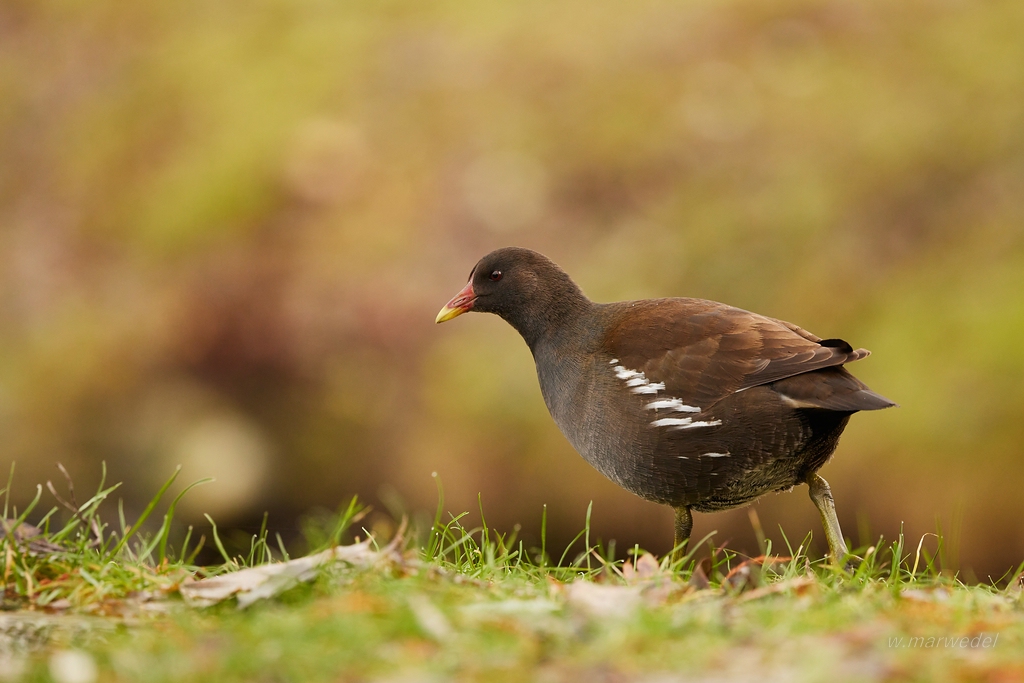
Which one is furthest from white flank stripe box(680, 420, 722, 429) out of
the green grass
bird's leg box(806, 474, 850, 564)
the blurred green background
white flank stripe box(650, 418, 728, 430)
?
the blurred green background

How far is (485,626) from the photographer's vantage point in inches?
99.8

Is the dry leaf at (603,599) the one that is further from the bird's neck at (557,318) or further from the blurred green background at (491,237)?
the blurred green background at (491,237)

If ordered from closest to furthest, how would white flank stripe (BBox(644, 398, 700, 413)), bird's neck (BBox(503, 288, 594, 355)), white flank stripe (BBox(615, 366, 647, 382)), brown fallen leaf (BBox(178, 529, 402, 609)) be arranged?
brown fallen leaf (BBox(178, 529, 402, 609)) → white flank stripe (BBox(644, 398, 700, 413)) → white flank stripe (BBox(615, 366, 647, 382)) → bird's neck (BBox(503, 288, 594, 355))

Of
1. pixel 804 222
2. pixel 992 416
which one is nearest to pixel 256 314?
pixel 804 222

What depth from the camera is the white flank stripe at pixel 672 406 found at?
4586 mm

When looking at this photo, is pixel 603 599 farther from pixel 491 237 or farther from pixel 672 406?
pixel 491 237

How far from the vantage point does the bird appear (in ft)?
14.7

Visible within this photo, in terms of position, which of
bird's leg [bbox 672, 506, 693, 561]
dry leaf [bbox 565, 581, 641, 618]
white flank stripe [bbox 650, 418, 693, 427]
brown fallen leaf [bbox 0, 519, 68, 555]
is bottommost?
bird's leg [bbox 672, 506, 693, 561]

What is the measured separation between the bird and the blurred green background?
330 centimetres

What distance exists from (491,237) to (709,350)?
5726 millimetres

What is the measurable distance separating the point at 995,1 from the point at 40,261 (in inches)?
427

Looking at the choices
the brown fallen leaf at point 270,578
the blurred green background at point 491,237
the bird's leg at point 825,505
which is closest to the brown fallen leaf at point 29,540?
the brown fallen leaf at point 270,578

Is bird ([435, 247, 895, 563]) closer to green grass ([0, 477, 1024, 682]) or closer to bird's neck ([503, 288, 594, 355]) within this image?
bird's neck ([503, 288, 594, 355])

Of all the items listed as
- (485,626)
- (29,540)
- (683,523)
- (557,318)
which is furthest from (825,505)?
(29,540)
